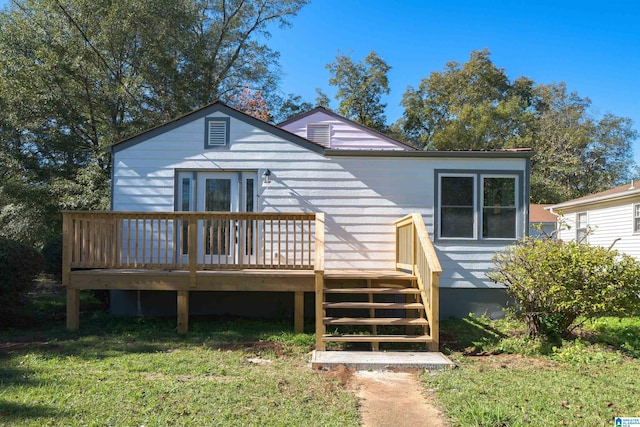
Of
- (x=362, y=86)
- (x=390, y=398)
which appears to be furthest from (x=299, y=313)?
(x=362, y=86)

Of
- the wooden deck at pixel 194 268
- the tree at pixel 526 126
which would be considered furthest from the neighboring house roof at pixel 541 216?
the wooden deck at pixel 194 268

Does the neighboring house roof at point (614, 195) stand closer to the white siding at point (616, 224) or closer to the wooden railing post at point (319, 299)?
the white siding at point (616, 224)

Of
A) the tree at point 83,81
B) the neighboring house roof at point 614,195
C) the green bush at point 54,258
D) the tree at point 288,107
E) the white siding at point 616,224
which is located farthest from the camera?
the tree at point 288,107

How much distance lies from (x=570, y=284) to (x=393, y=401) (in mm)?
3214

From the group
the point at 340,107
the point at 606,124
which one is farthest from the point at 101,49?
the point at 606,124

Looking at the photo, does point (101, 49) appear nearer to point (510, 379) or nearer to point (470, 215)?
point (470, 215)

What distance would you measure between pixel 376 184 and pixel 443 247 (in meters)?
1.64

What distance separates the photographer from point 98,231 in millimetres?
6832

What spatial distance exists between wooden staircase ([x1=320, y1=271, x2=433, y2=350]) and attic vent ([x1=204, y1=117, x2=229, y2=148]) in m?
3.15

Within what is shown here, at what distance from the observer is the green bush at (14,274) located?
6691mm

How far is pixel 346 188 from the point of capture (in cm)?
790

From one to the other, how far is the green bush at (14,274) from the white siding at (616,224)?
12783 millimetres

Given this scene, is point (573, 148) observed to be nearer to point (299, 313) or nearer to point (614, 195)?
point (614, 195)

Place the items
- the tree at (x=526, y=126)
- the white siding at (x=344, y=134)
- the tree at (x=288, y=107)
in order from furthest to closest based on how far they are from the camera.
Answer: the tree at (x=526, y=126)
the tree at (x=288, y=107)
the white siding at (x=344, y=134)
